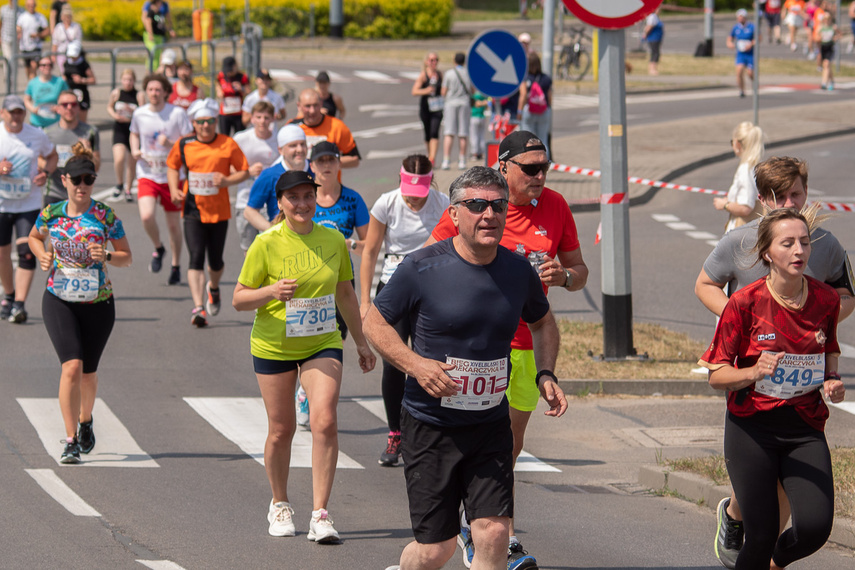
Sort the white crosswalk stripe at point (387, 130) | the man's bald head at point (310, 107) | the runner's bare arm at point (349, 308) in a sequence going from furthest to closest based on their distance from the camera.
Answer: the white crosswalk stripe at point (387, 130) → the man's bald head at point (310, 107) → the runner's bare arm at point (349, 308)

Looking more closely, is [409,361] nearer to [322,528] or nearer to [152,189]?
[322,528]

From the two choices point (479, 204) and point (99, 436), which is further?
point (99, 436)

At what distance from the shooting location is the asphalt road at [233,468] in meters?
6.84

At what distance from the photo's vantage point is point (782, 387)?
5551 millimetres

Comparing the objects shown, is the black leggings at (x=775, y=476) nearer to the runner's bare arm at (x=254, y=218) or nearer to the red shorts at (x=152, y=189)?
the runner's bare arm at (x=254, y=218)

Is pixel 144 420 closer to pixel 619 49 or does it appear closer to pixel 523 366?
pixel 523 366

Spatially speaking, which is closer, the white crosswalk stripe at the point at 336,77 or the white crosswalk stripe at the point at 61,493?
the white crosswalk stripe at the point at 61,493

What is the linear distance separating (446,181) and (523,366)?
14.2m

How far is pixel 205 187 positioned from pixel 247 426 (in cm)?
362

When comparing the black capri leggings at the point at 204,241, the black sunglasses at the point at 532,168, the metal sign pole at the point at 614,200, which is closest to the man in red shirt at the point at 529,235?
the black sunglasses at the point at 532,168

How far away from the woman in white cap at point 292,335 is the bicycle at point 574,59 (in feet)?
107

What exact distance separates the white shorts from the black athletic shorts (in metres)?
17.6

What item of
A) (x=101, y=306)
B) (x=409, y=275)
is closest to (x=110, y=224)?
(x=101, y=306)

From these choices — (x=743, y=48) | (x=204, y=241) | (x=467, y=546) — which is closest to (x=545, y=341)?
(x=467, y=546)
